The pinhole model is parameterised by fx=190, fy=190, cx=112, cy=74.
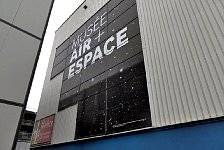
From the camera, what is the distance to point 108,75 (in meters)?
10.2

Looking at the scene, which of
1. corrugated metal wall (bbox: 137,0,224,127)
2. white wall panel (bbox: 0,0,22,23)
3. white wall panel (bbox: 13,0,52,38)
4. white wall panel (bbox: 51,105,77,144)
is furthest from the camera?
white wall panel (bbox: 51,105,77,144)

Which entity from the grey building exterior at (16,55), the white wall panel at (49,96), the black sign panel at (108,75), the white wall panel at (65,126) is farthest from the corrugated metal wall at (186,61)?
the white wall panel at (49,96)

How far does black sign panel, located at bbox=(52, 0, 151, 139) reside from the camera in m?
8.13

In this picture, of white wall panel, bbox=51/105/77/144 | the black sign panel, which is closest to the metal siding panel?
the black sign panel

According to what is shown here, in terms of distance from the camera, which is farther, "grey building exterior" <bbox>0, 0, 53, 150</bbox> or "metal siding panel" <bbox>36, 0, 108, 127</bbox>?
"metal siding panel" <bbox>36, 0, 108, 127</bbox>

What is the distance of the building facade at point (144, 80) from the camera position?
18.9 feet

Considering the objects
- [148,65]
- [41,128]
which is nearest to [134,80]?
[148,65]

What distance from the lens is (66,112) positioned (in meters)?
12.4

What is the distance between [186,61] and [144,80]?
77.9 inches

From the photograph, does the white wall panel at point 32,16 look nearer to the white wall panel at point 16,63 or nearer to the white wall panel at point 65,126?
the white wall panel at point 16,63

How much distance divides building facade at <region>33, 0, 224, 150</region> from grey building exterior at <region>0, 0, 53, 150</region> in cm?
443

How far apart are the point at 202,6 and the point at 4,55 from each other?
21.3 feet

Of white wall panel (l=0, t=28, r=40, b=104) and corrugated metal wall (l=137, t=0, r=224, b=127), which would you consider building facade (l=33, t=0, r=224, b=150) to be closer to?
corrugated metal wall (l=137, t=0, r=224, b=127)

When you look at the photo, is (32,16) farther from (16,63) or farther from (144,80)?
(144,80)
